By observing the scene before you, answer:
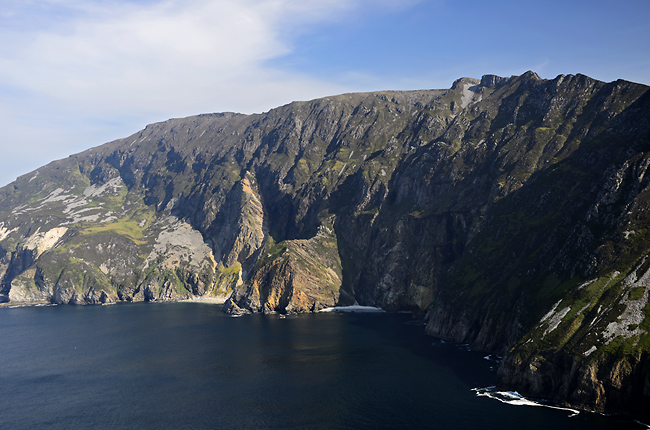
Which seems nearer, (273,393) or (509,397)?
(509,397)

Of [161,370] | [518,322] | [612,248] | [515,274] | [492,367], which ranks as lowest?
[161,370]

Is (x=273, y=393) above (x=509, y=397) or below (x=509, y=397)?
below

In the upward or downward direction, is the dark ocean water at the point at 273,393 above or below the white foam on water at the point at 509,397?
below

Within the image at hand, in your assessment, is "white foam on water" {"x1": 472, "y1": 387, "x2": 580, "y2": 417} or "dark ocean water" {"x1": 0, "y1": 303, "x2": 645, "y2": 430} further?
"white foam on water" {"x1": 472, "y1": 387, "x2": 580, "y2": 417}

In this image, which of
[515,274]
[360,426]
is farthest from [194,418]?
[515,274]

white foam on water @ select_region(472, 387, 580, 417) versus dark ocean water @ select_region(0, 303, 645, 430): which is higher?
white foam on water @ select_region(472, 387, 580, 417)

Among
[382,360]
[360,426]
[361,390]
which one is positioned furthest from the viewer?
[382,360]

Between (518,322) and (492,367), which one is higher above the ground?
(518,322)

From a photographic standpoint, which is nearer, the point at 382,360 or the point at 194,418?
the point at 194,418

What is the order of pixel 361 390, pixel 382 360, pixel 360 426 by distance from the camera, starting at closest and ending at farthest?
pixel 360 426, pixel 361 390, pixel 382 360

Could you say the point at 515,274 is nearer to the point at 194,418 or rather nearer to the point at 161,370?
the point at 194,418

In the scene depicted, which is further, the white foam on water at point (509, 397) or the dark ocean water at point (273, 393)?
the white foam on water at point (509, 397)
